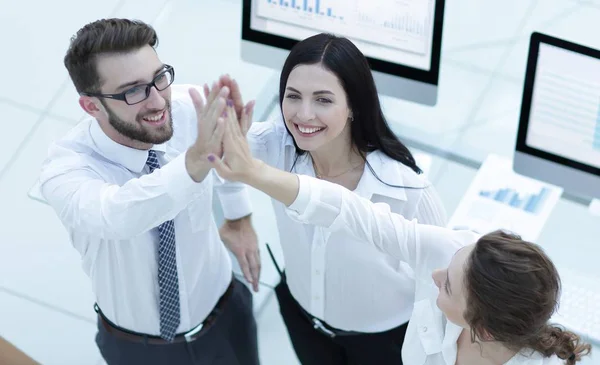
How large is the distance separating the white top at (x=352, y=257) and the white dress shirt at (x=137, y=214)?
0.18 meters

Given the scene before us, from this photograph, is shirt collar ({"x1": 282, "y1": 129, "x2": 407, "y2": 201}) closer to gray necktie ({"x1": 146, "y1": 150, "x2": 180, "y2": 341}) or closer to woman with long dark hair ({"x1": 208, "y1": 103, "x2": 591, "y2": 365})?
woman with long dark hair ({"x1": 208, "y1": 103, "x2": 591, "y2": 365})

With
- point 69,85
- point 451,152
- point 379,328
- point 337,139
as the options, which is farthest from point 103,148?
point 69,85

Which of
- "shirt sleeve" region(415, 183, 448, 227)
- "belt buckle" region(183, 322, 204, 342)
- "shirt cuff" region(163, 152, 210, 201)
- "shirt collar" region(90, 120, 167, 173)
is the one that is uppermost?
"shirt cuff" region(163, 152, 210, 201)

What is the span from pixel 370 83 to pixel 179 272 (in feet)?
2.08

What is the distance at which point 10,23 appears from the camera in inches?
156

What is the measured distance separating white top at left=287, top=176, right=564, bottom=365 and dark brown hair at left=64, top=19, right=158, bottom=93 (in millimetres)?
525

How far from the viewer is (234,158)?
5.89ft

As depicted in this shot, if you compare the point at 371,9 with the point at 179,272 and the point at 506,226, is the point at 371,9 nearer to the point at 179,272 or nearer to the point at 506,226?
the point at 506,226

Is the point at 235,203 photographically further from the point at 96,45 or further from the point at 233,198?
the point at 96,45

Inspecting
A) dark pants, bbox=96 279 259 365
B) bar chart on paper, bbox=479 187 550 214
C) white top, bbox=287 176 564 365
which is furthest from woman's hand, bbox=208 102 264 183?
bar chart on paper, bbox=479 187 550 214

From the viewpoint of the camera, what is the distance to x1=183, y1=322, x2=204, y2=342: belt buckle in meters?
2.47

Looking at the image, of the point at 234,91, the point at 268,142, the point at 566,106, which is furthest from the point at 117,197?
the point at 566,106

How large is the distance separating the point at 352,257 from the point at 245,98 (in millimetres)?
1240

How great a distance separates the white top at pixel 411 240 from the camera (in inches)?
72.9
